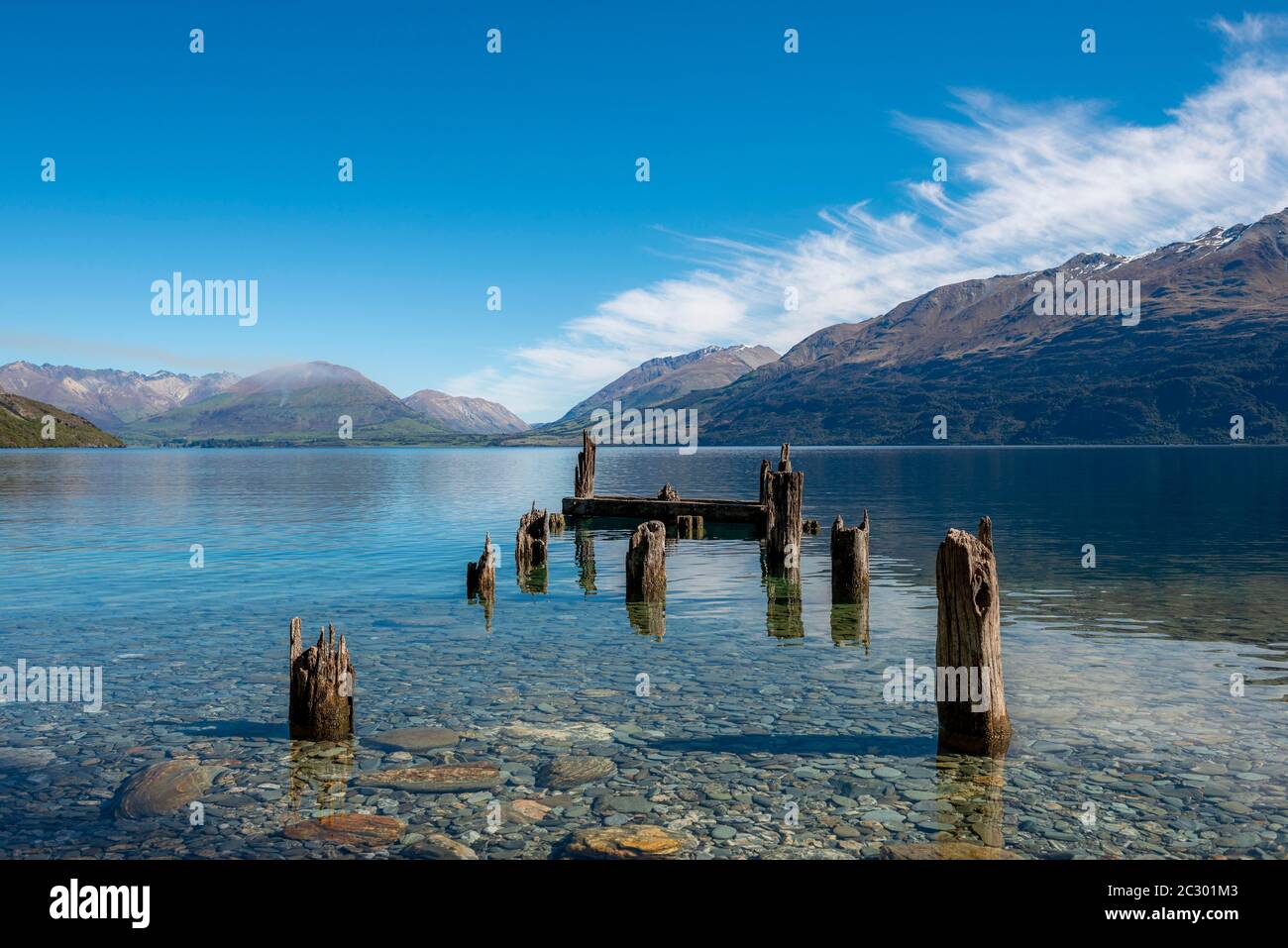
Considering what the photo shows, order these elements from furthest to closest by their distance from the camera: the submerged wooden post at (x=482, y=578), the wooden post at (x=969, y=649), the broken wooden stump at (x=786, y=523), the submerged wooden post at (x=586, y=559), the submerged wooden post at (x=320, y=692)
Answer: the broken wooden stump at (x=786, y=523) < the submerged wooden post at (x=586, y=559) < the submerged wooden post at (x=482, y=578) < the submerged wooden post at (x=320, y=692) < the wooden post at (x=969, y=649)

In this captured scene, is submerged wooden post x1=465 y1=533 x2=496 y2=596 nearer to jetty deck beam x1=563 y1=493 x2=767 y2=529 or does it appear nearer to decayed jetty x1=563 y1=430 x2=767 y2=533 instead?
decayed jetty x1=563 y1=430 x2=767 y2=533

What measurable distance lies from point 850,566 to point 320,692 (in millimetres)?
16308

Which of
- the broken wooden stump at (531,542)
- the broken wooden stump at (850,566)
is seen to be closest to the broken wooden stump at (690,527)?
the broken wooden stump at (531,542)

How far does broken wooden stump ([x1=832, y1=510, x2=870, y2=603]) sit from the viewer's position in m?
25.4

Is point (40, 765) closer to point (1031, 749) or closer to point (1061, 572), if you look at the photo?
point (1031, 749)

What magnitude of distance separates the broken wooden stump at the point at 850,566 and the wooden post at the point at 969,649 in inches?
488

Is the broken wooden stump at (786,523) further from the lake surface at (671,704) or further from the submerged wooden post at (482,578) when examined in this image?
the submerged wooden post at (482,578)

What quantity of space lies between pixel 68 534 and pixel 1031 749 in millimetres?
45985

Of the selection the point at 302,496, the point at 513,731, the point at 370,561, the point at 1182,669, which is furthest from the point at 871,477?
the point at 513,731

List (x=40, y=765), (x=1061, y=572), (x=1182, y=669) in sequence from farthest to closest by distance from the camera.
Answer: (x=1061, y=572)
(x=1182, y=669)
(x=40, y=765)

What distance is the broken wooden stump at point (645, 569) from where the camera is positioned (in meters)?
26.3

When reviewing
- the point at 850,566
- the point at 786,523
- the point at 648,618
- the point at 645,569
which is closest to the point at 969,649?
the point at 648,618

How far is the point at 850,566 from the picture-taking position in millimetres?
25562
